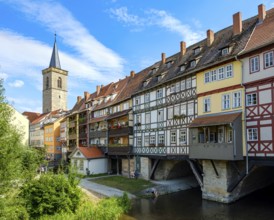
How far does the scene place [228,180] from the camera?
19.7m

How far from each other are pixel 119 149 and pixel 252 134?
18.4 metres

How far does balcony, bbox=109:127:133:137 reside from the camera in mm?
32188

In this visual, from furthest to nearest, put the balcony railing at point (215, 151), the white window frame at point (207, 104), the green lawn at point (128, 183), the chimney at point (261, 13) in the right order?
the green lawn at point (128, 183), the white window frame at point (207, 104), the chimney at point (261, 13), the balcony railing at point (215, 151)

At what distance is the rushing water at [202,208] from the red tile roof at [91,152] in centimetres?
1510

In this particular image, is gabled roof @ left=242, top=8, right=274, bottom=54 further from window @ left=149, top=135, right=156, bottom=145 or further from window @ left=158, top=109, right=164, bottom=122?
window @ left=149, top=135, right=156, bottom=145

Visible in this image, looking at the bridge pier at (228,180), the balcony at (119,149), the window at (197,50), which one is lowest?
the bridge pier at (228,180)

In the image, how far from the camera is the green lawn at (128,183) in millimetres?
25469

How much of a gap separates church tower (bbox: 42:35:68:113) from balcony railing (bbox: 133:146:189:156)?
43040 millimetres

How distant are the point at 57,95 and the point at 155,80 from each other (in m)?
45.4

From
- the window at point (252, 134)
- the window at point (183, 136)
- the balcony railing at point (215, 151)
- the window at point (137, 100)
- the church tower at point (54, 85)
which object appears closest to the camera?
the window at point (252, 134)

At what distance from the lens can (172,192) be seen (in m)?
25.0

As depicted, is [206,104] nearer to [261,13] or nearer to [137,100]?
[261,13]

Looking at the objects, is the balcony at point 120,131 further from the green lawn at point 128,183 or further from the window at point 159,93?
the window at point 159,93

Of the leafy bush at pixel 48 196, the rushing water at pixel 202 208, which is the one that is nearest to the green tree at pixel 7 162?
the leafy bush at pixel 48 196
